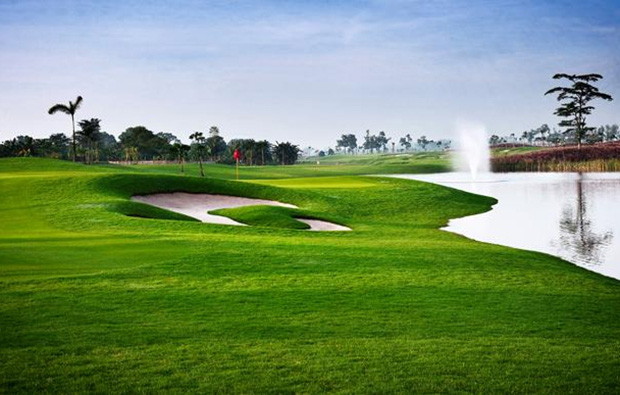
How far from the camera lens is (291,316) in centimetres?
1262

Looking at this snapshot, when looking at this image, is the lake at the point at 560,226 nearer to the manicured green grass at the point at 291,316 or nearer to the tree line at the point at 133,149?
the manicured green grass at the point at 291,316

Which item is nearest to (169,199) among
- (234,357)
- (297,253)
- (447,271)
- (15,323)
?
(297,253)

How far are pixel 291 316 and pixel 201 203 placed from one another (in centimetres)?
3023

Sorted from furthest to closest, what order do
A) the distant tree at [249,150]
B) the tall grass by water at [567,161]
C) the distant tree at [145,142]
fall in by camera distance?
the distant tree at [249,150]
the distant tree at [145,142]
the tall grass by water at [567,161]

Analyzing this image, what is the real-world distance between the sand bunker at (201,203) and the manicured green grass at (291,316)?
8.96 m

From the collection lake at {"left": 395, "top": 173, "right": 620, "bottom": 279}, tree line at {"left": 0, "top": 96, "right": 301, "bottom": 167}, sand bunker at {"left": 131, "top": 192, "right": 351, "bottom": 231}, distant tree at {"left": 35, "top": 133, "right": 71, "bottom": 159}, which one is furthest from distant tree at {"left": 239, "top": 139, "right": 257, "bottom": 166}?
sand bunker at {"left": 131, "top": 192, "right": 351, "bottom": 231}

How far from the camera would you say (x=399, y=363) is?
9789mm

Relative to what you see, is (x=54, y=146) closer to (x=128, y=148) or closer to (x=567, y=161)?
(x=128, y=148)

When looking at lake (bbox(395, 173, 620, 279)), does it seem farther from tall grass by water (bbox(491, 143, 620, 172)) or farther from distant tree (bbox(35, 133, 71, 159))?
distant tree (bbox(35, 133, 71, 159))

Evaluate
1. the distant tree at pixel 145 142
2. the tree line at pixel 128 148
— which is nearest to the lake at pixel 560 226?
the tree line at pixel 128 148

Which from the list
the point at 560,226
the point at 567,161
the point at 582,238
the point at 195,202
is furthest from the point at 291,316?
the point at 567,161

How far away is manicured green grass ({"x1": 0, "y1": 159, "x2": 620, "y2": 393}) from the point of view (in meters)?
9.23

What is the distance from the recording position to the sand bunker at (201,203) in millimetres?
35125

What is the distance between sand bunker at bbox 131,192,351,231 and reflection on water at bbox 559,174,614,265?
1203 centimetres
